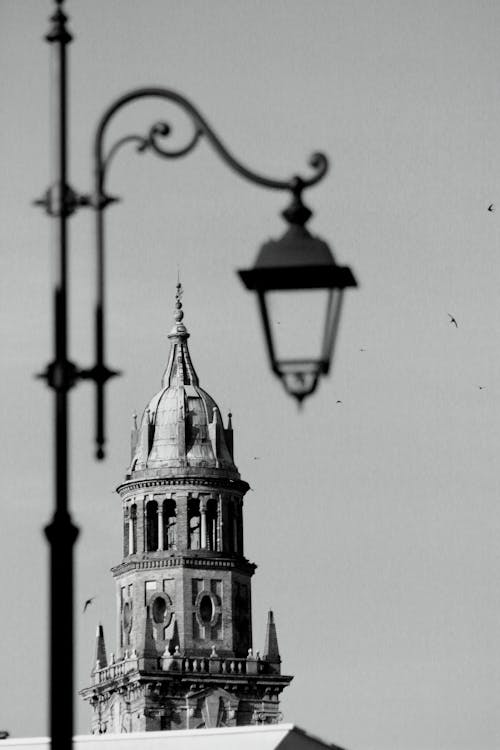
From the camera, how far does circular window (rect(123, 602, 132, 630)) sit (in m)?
137

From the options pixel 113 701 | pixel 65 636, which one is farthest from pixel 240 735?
pixel 65 636

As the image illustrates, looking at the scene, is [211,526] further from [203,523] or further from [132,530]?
[132,530]

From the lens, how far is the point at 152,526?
450 ft

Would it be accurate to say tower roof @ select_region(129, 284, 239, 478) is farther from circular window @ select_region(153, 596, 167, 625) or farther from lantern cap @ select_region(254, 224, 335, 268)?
lantern cap @ select_region(254, 224, 335, 268)

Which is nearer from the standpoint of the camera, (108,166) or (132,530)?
(108,166)

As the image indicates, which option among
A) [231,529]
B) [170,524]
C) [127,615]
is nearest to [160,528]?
[170,524]

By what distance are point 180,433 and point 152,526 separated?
178 inches

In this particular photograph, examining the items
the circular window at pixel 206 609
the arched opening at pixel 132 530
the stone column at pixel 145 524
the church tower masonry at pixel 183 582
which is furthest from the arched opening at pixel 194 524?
the arched opening at pixel 132 530

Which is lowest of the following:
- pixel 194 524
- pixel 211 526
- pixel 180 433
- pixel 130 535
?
pixel 130 535

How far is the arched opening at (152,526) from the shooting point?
5374 inches

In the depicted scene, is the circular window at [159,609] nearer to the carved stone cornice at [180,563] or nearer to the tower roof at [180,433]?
the carved stone cornice at [180,563]

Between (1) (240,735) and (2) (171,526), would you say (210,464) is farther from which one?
(1) (240,735)

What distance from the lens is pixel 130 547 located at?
136 m

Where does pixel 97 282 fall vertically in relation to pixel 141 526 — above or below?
below
